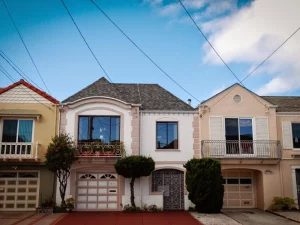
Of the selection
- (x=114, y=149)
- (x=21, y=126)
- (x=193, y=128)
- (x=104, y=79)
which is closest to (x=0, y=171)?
(x=21, y=126)

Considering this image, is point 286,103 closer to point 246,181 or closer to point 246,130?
point 246,130

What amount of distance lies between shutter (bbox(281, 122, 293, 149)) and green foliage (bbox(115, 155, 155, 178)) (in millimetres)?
A: 8546

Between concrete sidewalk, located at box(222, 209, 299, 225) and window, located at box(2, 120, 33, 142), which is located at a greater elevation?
window, located at box(2, 120, 33, 142)

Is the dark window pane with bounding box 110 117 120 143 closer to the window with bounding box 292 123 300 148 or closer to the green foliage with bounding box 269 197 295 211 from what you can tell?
the green foliage with bounding box 269 197 295 211

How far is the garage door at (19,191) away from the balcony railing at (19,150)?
124 centimetres

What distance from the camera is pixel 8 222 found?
49.9ft

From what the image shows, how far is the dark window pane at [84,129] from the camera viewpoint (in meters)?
19.2

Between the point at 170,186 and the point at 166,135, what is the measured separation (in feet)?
9.95

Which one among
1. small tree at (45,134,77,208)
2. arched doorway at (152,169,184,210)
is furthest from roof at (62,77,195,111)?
arched doorway at (152,169,184,210)

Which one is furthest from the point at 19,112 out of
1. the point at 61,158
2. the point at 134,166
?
the point at 134,166

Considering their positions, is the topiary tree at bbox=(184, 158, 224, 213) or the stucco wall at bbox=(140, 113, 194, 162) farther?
the stucco wall at bbox=(140, 113, 194, 162)

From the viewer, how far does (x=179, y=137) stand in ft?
64.7

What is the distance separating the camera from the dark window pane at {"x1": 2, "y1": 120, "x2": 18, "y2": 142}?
1889 centimetres

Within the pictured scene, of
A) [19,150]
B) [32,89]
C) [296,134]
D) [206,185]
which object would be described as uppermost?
[32,89]
